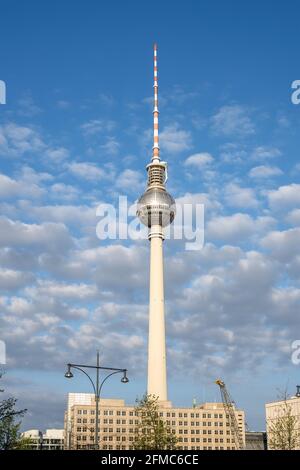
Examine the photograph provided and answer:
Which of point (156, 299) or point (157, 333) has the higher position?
point (156, 299)

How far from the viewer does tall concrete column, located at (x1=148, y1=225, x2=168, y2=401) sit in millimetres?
180750

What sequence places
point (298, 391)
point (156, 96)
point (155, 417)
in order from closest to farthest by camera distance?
point (298, 391), point (155, 417), point (156, 96)

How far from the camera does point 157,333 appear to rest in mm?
182000

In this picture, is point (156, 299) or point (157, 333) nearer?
point (157, 333)

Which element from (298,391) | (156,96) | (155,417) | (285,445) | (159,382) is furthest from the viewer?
(156,96)

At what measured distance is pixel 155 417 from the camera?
306 feet

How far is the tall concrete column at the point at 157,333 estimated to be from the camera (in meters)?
181

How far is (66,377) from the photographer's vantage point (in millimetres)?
49531
